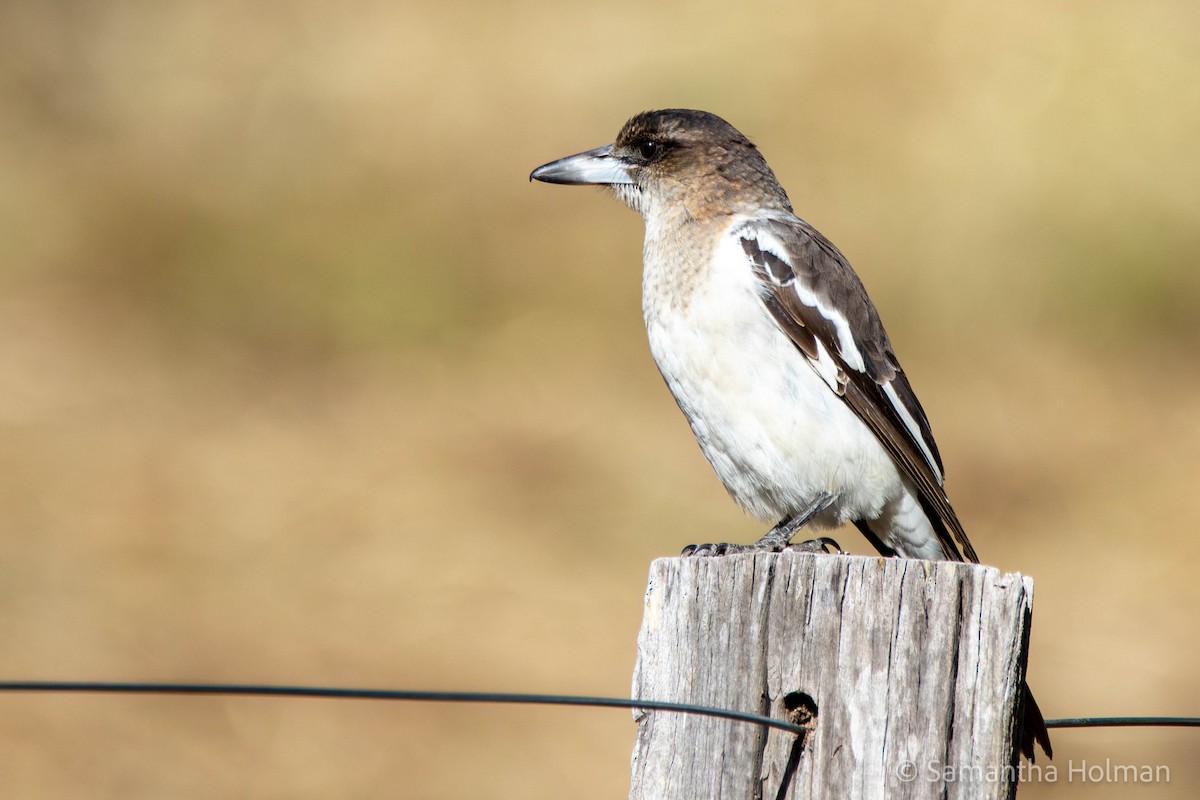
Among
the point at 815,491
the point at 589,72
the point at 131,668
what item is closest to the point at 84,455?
the point at 131,668

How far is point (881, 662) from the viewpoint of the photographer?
2.29 m

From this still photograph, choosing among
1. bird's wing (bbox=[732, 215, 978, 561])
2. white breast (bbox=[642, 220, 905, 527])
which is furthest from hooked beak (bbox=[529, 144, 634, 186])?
white breast (bbox=[642, 220, 905, 527])

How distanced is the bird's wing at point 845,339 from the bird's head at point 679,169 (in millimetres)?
274

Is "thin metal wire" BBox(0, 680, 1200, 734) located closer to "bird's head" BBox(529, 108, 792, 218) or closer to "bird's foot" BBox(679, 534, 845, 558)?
"bird's foot" BBox(679, 534, 845, 558)

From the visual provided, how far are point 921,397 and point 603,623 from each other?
3413 millimetres

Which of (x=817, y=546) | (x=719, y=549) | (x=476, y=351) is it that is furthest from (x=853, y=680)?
(x=476, y=351)

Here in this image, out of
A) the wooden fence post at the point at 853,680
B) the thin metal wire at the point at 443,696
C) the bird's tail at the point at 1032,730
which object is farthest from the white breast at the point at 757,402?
the wooden fence post at the point at 853,680

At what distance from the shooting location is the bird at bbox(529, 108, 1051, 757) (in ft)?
13.6

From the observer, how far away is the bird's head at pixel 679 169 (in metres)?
4.83

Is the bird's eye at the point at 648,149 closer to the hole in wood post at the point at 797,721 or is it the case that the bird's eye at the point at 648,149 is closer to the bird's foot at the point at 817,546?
the bird's foot at the point at 817,546

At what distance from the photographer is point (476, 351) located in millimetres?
10141

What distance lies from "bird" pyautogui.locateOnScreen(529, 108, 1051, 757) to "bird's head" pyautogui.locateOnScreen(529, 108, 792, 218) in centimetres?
7

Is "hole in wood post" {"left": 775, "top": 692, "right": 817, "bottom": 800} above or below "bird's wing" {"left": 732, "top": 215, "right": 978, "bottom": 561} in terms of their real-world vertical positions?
below

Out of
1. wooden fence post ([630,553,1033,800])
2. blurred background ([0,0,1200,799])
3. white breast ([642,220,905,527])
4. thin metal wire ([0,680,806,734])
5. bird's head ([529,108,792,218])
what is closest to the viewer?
thin metal wire ([0,680,806,734])
